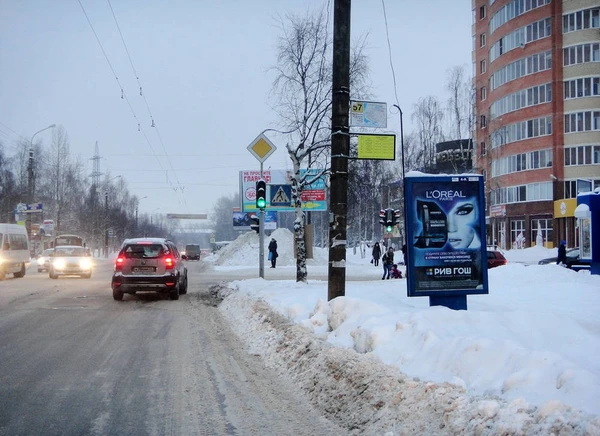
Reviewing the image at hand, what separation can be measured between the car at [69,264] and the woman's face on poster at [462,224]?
23530mm

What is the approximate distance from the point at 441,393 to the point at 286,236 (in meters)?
50.5

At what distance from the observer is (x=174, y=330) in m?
A: 12.1

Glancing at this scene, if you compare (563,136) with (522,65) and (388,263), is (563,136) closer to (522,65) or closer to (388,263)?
(522,65)

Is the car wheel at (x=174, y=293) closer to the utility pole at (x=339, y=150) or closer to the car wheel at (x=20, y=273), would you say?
the utility pole at (x=339, y=150)

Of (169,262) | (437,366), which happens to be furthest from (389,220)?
(437,366)

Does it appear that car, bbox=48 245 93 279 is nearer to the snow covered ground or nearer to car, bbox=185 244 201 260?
the snow covered ground

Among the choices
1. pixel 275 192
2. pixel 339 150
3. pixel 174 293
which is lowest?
pixel 174 293

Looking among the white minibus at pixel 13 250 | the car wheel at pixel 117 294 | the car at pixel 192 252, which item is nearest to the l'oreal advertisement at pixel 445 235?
the car wheel at pixel 117 294

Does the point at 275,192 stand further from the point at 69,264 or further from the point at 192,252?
the point at 192,252

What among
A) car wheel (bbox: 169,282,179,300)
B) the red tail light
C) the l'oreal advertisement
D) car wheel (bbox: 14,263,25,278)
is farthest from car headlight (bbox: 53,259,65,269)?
the l'oreal advertisement

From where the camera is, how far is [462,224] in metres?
10.3

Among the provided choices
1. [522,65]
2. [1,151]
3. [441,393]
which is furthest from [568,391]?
[1,151]

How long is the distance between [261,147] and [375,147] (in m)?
9.74

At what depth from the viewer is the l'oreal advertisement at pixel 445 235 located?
10203 millimetres
